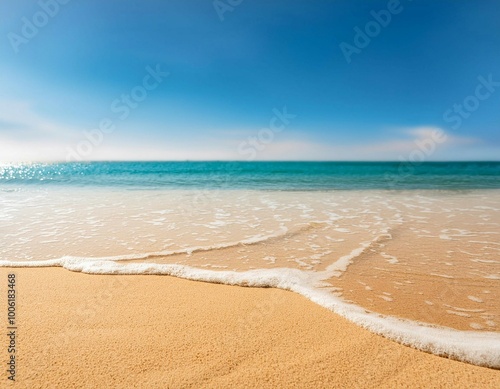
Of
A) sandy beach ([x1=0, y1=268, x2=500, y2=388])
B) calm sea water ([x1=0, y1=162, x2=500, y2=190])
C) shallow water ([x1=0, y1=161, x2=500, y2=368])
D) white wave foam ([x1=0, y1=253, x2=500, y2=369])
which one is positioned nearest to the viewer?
sandy beach ([x1=0, y1=268, x2=500, y2=388])

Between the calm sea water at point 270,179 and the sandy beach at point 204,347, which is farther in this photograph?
the calm sea water at point 270,179

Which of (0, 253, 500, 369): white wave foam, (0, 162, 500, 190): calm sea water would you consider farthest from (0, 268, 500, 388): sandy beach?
(0, 162, 500, 190): calm sea water

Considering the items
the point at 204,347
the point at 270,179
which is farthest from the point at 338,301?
the point at 270,179

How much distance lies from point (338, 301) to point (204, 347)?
1741mm

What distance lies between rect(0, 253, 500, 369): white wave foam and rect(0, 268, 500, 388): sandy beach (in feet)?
0.32

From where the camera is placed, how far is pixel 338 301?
3.46 m

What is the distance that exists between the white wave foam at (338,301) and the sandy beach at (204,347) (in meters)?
0.10

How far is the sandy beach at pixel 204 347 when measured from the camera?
7.25 ft

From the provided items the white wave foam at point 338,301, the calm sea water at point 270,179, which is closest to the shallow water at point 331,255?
the white wave foam at point 338,301

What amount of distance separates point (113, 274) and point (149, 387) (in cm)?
265

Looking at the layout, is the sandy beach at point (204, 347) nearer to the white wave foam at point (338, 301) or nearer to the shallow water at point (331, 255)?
the white wave foam at point (338, 301)

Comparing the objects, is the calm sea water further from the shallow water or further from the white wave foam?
the white wave foam

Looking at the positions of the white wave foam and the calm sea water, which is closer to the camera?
the white wave foam

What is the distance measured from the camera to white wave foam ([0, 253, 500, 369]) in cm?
253
